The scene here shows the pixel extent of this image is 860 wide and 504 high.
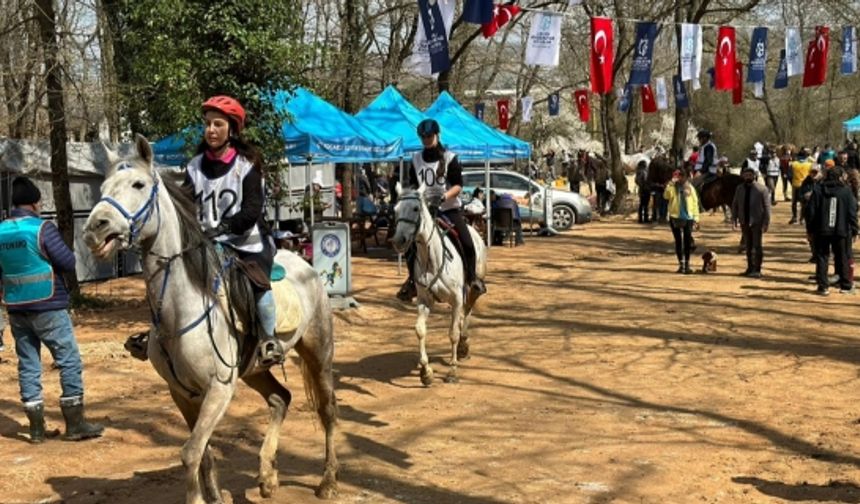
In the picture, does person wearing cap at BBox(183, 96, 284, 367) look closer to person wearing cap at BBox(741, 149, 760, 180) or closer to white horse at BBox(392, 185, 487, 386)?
white horse at BBox(392, 185, 487, 386)

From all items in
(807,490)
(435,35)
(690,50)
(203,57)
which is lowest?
(807,490)

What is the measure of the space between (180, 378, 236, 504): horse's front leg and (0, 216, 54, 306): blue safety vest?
3.14 m

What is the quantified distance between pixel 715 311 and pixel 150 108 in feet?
30.7

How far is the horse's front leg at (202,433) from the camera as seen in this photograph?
17.3 ft

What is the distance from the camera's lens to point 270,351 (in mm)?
5957

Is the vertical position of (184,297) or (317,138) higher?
(317,138)

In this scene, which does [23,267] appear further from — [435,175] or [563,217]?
[563,217]

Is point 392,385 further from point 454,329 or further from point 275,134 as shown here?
point 275,134

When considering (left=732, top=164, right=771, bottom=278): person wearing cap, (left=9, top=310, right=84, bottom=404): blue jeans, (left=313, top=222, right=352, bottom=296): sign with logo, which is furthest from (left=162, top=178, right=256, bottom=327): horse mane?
(left=732, top=164, right=771, bottom=278): person wearing cap

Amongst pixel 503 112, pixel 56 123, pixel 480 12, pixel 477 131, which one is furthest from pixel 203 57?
pixel 503 112

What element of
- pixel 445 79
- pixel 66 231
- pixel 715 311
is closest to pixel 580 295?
pixel 715 311

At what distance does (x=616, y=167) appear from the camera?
113 feet

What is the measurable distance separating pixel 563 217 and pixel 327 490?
24280 mm

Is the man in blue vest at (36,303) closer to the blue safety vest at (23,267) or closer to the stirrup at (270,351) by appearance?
the blue safety vest at (23,267)
